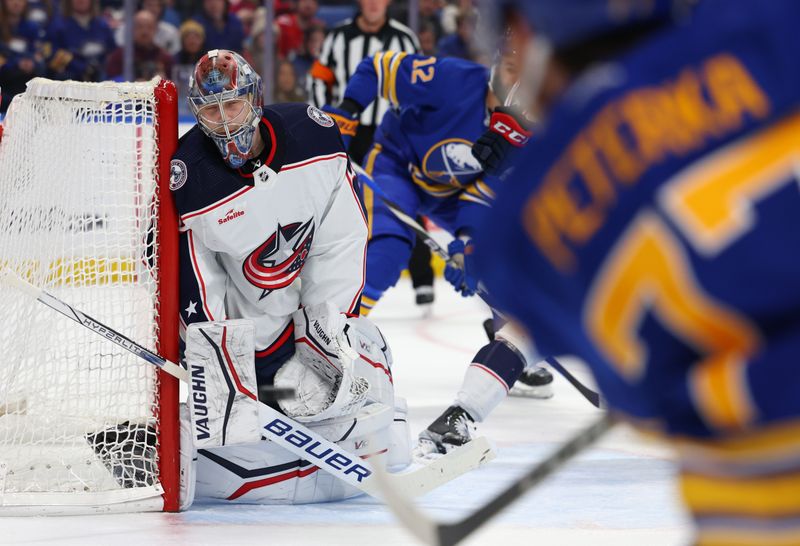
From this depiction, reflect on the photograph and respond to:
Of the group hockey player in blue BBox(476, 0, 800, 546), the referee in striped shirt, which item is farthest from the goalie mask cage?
the referee in striped shirt

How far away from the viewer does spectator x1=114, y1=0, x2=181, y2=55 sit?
6.71 meters

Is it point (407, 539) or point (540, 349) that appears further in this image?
point (407, 539)

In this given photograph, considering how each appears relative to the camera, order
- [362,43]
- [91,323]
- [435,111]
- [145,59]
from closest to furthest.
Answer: [91,323] < [435,111] < [362,43] < [145,59]

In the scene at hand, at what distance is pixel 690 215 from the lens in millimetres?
676

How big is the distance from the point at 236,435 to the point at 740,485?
189 cm

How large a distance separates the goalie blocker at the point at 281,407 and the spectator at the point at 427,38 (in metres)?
4.10

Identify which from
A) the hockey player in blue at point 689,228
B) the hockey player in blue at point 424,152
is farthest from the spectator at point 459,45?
the hockey player in blue at point 689,228

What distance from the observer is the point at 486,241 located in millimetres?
777

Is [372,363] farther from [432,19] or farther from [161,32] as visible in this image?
[161,32]

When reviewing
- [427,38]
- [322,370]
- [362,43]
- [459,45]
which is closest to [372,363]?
[322,370]

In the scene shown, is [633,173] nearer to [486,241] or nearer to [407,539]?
[486,241]

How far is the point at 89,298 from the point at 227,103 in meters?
0.53

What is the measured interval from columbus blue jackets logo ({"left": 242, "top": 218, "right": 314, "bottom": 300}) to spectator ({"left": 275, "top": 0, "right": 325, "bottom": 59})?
14.1 feet

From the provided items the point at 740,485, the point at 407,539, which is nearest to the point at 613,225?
the point at 740,485
